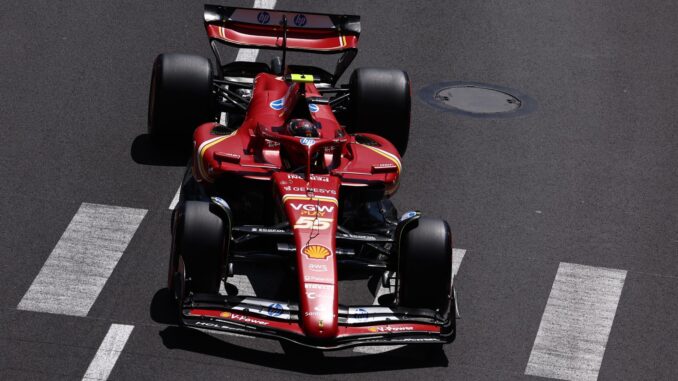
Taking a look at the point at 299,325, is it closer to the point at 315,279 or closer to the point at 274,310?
the point at 274,310

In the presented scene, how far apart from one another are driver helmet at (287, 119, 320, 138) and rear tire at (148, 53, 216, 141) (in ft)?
6.63

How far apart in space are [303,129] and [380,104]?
2.20 metres

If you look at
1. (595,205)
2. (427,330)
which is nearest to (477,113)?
(595,205)

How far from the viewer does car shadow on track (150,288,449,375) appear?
11.5m

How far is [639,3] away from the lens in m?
20.5

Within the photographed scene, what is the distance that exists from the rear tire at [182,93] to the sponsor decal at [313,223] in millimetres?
3353

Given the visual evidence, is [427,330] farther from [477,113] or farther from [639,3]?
[639,3]

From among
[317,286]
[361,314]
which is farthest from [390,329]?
[317,286]

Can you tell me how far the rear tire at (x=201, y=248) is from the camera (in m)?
11.6

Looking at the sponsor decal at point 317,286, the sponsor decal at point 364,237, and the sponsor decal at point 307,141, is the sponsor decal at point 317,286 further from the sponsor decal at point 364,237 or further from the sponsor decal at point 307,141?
the sponsor decal at point 307,141

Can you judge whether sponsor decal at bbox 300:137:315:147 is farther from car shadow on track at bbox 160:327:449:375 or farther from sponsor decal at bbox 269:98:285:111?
car shadow on track at bbox 160:327:449:375

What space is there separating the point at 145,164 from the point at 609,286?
16.1 ft

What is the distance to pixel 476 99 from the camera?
17.3 metres

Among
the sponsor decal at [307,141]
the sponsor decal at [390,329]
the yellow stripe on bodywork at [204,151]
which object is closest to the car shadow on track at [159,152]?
the yellow stripe on bodywork at [204,151]
